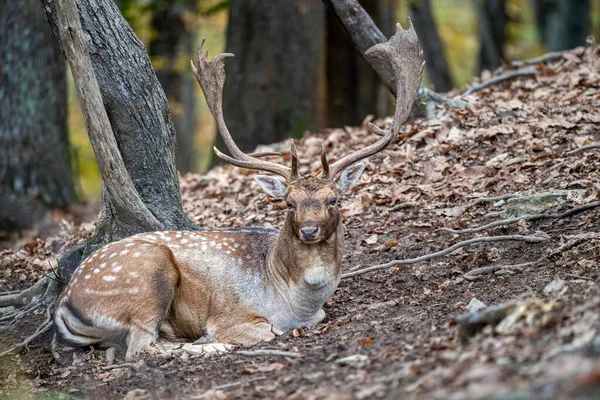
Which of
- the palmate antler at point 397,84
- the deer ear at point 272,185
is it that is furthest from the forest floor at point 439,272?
the palmate antler at point 397,84

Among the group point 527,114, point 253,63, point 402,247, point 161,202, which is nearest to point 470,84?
point 527,114

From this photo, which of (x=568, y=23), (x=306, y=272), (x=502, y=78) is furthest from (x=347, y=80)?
(x=306, y=272)

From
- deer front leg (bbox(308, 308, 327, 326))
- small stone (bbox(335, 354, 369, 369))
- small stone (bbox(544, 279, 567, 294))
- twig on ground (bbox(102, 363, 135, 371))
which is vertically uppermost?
small stone (bbox(544, 279, 567, 294))

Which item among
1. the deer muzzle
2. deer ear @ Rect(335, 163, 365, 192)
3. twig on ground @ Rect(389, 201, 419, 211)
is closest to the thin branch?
the deer muzzle

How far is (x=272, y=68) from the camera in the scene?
15805 millimetres

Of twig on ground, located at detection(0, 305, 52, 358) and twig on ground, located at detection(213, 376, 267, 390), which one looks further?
twig on ground, located at detection(0, 305, 52, 358)

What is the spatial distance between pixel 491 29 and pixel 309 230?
60.3 feet

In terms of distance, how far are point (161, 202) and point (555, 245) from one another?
4.06 meters

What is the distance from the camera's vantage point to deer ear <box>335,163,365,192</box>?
8016 millimetres

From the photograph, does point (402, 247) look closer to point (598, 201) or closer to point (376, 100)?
point (598, 201)

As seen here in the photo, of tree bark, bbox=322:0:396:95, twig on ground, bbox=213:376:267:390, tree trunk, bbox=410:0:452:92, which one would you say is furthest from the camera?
tree trunk, bbox=410:0:452:92

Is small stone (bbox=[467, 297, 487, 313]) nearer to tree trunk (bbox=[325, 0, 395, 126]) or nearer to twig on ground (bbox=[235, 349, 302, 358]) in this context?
twig on ground (bbox=[235, 349, 302, 358])

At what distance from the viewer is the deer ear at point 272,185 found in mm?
8039

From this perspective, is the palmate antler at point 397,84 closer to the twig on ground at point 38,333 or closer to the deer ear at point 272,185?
the deer ear at point 272,185
